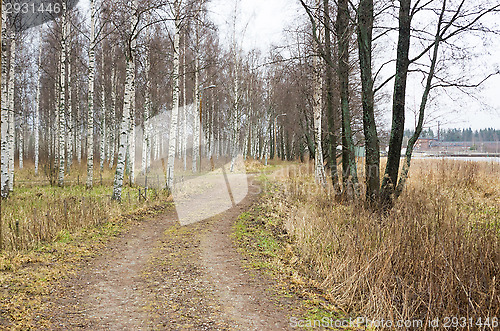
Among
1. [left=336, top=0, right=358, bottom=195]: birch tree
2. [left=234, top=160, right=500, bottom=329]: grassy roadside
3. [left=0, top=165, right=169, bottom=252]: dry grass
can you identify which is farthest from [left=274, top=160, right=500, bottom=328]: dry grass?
[left=0, top=165, right=169, bottom=252]: dry grass

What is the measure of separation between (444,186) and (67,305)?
11397mm

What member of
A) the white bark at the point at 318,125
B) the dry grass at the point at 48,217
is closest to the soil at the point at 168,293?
the dry grass at the point at 48,217

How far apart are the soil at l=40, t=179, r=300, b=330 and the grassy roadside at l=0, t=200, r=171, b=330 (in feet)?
0.54

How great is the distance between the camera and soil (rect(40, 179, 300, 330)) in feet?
12.7

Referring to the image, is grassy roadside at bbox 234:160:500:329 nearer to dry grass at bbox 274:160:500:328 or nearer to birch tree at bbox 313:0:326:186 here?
dry grass at bbox 274:160:500:328

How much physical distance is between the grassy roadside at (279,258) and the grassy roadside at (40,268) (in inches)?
115

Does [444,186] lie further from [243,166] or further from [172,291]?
[243,166]

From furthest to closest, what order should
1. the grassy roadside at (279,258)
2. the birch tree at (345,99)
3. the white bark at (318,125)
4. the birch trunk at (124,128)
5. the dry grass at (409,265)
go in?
the white bark at (318,125), the birch trunk at (124,128), the birch tree at (345,99), the grassy roadside at (279,258), the dry grass at (409,265)

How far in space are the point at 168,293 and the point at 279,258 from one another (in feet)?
7.38

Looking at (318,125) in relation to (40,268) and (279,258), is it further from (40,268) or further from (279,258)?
(40,268)

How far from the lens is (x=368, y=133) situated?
320 inches

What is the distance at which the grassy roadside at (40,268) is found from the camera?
393cm
